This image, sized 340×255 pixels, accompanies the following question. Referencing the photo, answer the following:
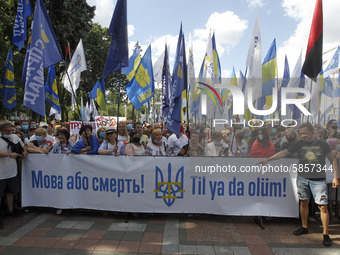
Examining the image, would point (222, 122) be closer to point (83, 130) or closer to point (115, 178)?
point (115, 178)

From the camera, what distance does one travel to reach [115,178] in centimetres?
458

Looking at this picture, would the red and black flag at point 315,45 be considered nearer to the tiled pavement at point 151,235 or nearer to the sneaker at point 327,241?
the sneaker at point 327,241

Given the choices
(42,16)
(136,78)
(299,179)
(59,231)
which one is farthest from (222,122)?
(136,78)

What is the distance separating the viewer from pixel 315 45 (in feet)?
13.9

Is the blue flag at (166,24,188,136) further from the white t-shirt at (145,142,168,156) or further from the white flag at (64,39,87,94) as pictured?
the white flag at (64,39,87,94)

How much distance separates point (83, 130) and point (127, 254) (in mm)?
2591

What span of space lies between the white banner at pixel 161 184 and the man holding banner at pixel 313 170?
1.08 feet

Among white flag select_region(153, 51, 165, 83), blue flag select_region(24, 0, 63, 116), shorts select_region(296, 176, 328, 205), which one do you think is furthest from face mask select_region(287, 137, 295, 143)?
white flag select_region(153, 51, 165, 83)

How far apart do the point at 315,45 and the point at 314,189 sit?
2375 millimetres

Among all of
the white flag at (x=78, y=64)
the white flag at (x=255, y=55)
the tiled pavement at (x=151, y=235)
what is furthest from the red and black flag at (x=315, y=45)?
the white flag at (x=78, y=64)

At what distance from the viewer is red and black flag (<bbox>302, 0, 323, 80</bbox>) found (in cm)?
423

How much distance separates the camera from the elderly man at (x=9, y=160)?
14.3 ft

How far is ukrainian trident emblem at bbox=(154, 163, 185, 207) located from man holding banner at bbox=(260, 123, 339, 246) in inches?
75.1

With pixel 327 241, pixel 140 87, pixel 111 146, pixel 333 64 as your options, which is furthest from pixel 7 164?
pixel 333 64
